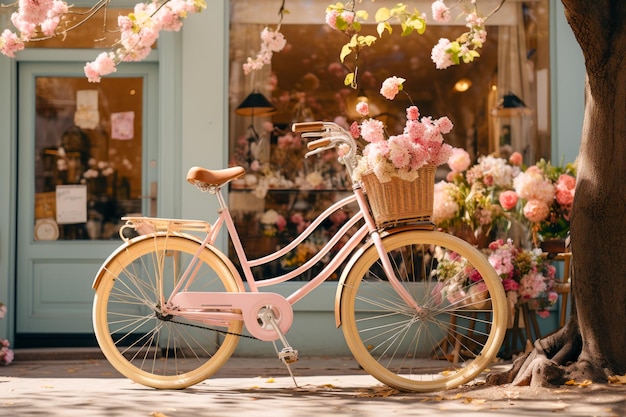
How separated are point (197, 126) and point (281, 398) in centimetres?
305

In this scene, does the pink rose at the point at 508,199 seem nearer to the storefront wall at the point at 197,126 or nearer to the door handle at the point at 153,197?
the storefront wall at the point at 197,126

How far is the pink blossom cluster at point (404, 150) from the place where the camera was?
538 centimetres

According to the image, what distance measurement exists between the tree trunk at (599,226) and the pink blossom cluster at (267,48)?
9.71 feet

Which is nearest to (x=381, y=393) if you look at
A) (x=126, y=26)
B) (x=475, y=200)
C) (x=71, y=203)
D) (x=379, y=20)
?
(x=379, y=20)

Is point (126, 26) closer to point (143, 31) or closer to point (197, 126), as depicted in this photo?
point (143, 31)

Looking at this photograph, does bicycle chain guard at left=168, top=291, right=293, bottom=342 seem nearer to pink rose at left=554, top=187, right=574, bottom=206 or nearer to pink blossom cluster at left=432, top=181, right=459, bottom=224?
pink blossom cluster at left=432, top=181, right=459, bottom=224

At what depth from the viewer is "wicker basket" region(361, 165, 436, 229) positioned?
5.45m

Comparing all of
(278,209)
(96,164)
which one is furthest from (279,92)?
(96,164)

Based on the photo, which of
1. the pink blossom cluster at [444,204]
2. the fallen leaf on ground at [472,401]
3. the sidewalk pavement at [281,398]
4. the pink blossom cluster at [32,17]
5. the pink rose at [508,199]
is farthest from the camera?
the pink blossom cluster at [444,204]

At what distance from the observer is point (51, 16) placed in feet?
20.5

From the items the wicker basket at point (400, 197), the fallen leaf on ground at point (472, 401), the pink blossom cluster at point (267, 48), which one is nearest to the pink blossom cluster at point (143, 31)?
the pink blossom cluster at point (267, 48)

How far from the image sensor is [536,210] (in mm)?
7078

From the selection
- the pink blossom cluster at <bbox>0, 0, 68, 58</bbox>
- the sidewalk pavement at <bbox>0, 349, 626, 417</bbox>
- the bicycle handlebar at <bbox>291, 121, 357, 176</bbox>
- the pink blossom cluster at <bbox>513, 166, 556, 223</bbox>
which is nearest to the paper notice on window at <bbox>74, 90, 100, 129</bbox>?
the pink blossom cluster at <bbox>0, 0, 68, 58</bbox>

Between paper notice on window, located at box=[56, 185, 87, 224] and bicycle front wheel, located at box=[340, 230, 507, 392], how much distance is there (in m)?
2.46
